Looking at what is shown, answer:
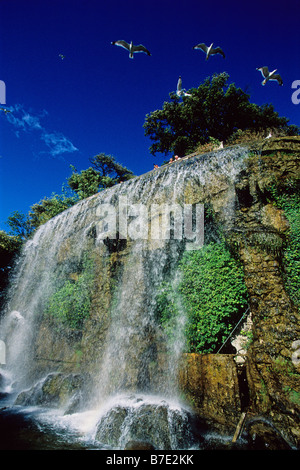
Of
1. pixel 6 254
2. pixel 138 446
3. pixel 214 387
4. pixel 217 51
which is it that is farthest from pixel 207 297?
pixel 6 254

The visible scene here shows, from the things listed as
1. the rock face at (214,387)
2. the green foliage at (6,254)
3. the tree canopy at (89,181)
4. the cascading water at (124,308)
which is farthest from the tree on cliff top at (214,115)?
the rock face at (214,387)

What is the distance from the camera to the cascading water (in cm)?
439

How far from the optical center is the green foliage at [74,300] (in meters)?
8.57

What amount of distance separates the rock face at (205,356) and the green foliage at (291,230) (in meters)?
0.17

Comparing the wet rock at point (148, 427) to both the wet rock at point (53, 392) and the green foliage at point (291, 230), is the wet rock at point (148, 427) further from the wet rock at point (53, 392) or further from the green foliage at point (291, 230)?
the green foliage at point (291, 230)

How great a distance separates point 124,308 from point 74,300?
9.71 feet

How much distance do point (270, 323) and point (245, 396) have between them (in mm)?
1551

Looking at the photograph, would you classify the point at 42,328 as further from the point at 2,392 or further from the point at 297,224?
the point at 297,224

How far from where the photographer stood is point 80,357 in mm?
7625

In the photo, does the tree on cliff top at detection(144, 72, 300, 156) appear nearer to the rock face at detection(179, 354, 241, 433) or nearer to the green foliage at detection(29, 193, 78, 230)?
the green foliage at detection(29, 193, 78, 230)

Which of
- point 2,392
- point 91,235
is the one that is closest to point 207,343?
point 91,235

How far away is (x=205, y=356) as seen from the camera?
4.86 meters


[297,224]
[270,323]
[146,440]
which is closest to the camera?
[146,440]

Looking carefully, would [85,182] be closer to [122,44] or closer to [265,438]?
[122,44]
